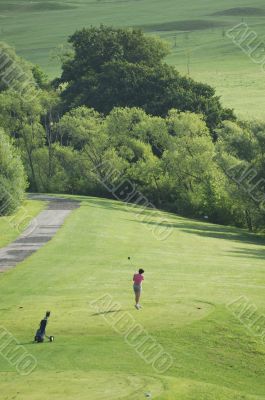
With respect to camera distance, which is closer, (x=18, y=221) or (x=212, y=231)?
(x=18, y=221)

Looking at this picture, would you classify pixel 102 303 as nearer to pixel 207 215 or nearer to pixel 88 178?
pixel 207 215

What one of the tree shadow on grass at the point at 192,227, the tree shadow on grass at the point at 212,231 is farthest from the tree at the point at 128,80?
the tree shadow on grass at the point at 212,231

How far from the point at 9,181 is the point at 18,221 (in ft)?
30.6

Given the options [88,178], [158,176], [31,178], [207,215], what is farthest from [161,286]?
[31,178]

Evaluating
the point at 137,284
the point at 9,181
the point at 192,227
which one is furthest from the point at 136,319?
the point at 9,181

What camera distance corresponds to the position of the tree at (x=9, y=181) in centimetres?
8812

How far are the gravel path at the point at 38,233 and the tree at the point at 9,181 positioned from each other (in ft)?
11.2

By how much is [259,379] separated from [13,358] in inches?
404

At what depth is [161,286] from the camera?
161 ft

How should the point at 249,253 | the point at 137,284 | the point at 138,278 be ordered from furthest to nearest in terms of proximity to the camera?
the point at 249,253 → the point at 137,284 → the point at 138,278

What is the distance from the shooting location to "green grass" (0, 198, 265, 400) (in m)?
30.7

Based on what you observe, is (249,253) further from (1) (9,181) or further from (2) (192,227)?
(1) (9,181)

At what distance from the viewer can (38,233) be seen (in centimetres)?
7469

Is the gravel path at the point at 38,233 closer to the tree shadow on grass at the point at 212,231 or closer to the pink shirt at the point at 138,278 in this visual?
the tree shadow on grass at the point at 212,231
